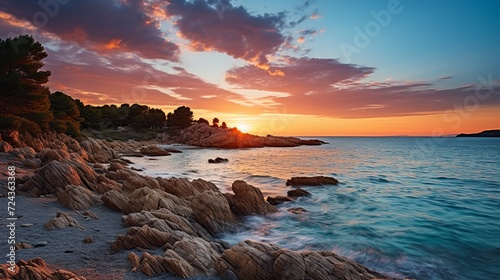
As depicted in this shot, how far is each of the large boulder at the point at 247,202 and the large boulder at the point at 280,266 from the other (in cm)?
896

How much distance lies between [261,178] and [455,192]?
75.3 feet

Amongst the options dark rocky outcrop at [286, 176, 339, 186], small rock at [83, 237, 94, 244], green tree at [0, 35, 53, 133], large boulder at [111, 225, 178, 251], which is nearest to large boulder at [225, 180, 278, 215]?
large boulder at [111, 225, 178, 251]

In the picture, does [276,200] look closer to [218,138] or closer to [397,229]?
[397,229]

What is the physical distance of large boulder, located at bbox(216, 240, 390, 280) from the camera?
871 centimetres

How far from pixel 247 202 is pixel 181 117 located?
133078 millimetres

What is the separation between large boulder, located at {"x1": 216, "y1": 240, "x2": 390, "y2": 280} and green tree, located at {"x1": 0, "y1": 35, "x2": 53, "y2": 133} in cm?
3483

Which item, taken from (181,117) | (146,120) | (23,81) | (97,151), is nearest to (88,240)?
(23,81)

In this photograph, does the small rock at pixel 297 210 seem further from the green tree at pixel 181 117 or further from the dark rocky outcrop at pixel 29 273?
the green tree at pixel 181 117

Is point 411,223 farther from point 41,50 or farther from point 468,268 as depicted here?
point 41,50

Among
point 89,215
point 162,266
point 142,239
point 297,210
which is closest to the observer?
point 162,266

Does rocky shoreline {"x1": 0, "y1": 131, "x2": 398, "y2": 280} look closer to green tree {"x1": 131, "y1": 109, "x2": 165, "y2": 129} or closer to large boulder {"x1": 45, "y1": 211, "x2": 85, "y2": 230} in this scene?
large boulder {"x1": 45, "y1": 211, "x2": 85, "y2": 230}

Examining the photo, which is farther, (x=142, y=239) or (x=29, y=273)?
(x=142, y=239)

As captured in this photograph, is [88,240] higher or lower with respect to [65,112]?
lower

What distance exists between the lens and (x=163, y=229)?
36.4 feet
